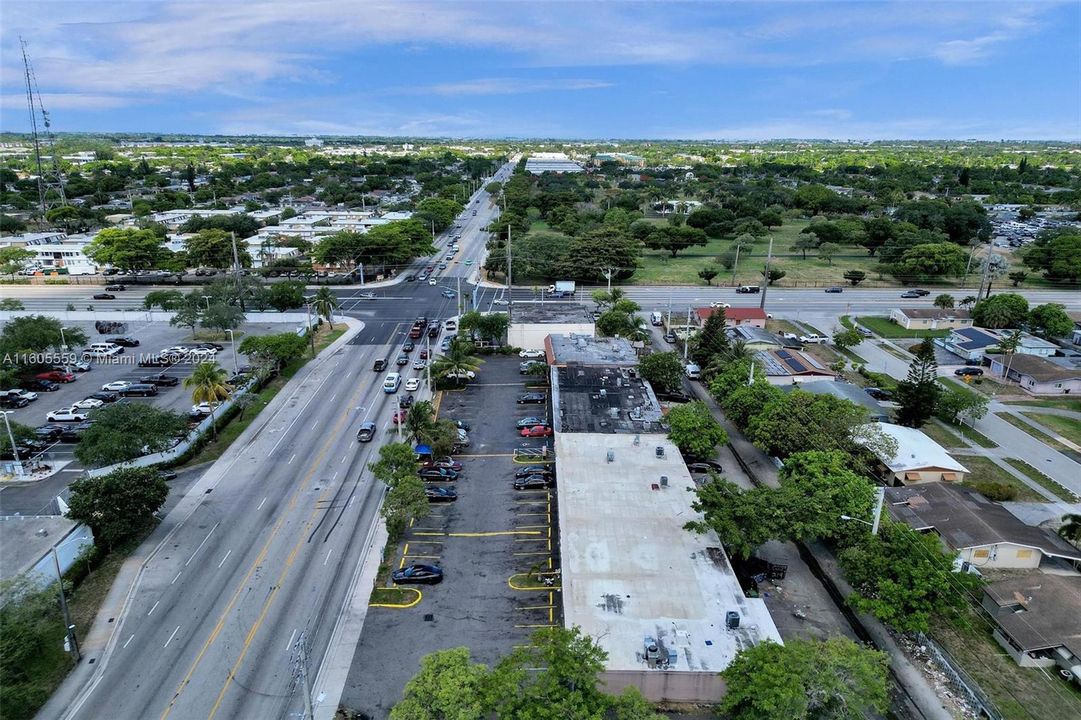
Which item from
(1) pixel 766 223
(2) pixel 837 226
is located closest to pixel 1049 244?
(2) pixel 837 226

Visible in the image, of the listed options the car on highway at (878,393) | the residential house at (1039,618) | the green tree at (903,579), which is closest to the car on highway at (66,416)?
the green tree at (903,579)

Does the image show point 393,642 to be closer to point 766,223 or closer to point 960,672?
point 960,672

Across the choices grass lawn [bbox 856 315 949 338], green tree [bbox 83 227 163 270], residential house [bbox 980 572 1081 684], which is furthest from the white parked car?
grass lawn [bbox 856 315 949 338]

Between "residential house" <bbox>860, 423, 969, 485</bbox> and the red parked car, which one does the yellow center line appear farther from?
"residential house" <bbox>860, 423, 969, 485</bbox>

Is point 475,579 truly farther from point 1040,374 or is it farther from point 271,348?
point 1040,374

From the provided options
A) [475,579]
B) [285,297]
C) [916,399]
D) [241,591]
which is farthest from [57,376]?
[916,399]
